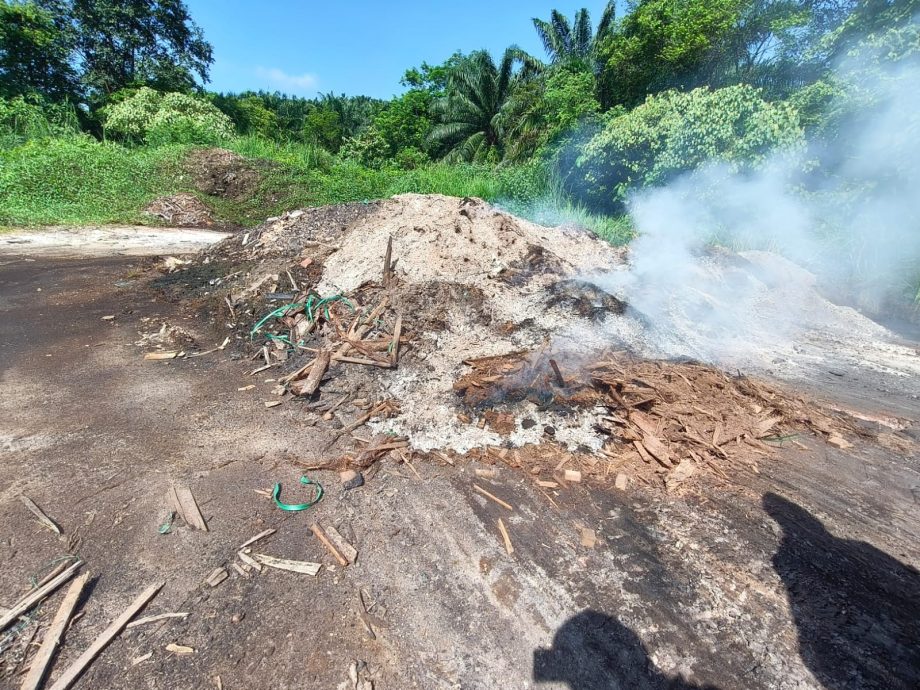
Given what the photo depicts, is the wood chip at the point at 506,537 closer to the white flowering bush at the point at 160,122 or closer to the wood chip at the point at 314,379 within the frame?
the wood chip at the point at 314,379

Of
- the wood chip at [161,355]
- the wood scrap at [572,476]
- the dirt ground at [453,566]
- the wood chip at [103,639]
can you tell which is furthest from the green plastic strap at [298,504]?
the wood chip at [161,355]

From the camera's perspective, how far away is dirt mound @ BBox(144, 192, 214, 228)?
544 inches

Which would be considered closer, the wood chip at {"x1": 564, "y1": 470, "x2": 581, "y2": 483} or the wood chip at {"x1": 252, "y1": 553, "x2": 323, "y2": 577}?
the wood chip at {"x1": 252, "y1": 553, "x2": 323, "y2": 577}

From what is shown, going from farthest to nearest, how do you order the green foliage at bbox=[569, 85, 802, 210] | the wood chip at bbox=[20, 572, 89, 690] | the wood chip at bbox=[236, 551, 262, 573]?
the green foliage at bbox=[569, 85, 802, 210] → the wood chip at bbox=[236, 551, 262, 573] → the wood chip at bbox=[20, 572, 89, 690]

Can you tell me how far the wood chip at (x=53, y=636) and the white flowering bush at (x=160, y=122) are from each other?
19942 millimetres

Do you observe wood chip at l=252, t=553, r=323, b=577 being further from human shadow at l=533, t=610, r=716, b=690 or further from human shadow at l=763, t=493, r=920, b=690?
human shadow at l=763, t=493, r=920, b=690

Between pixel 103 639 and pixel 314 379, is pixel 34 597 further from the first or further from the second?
pixel 314 379

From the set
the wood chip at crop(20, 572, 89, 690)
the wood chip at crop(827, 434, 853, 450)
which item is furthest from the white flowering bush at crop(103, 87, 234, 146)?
the wood chip at crop(827, 434, 853, 450)

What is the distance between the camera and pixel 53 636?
2191 mm

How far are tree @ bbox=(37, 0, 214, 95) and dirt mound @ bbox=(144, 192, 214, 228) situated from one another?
43.4 feet

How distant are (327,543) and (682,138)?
34.0ft

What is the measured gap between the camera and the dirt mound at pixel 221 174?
618 inches

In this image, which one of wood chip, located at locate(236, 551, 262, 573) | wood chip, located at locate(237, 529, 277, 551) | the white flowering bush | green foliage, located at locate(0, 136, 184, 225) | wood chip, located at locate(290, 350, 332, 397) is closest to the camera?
wood chip, located at locate(236, 551, 262, 573)

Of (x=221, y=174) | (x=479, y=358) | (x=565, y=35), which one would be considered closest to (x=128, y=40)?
(x=221, y=174)
